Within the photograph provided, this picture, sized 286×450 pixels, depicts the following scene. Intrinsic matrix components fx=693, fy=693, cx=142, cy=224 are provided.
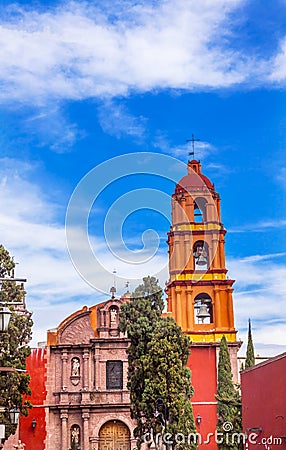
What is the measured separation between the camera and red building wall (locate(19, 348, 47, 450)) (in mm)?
30719

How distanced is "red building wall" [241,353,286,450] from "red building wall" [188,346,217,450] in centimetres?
1117

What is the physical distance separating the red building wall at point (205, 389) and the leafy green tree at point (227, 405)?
1.18m

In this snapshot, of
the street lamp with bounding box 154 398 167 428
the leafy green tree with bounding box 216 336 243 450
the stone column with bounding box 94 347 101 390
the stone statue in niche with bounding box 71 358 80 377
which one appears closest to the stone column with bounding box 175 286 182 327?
the leafy green tree with bounding box 216 336 243 450

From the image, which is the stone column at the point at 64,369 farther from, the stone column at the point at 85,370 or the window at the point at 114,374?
the window at the point at 114,374

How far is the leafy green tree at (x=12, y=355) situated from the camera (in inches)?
881

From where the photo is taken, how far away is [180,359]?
2647cm

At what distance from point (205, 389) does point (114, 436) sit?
4729 millimetres

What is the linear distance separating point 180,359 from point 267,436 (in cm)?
992

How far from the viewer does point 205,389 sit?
30641 millimetres

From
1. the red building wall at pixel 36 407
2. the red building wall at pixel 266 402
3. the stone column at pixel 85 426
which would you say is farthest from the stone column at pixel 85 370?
the red building wall at pixel 266 402

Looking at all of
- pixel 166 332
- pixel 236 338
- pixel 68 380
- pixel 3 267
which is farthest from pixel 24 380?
pixel 236 338

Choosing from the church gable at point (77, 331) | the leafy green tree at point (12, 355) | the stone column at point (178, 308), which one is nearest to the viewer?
the leafy green tree at point (12, 355)

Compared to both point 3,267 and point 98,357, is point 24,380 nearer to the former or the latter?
point 3,267

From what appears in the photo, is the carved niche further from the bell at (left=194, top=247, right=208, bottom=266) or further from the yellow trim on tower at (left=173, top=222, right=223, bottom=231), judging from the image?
the yellow trim on tower at (left=173, top=222, right=223, bottom=231)
